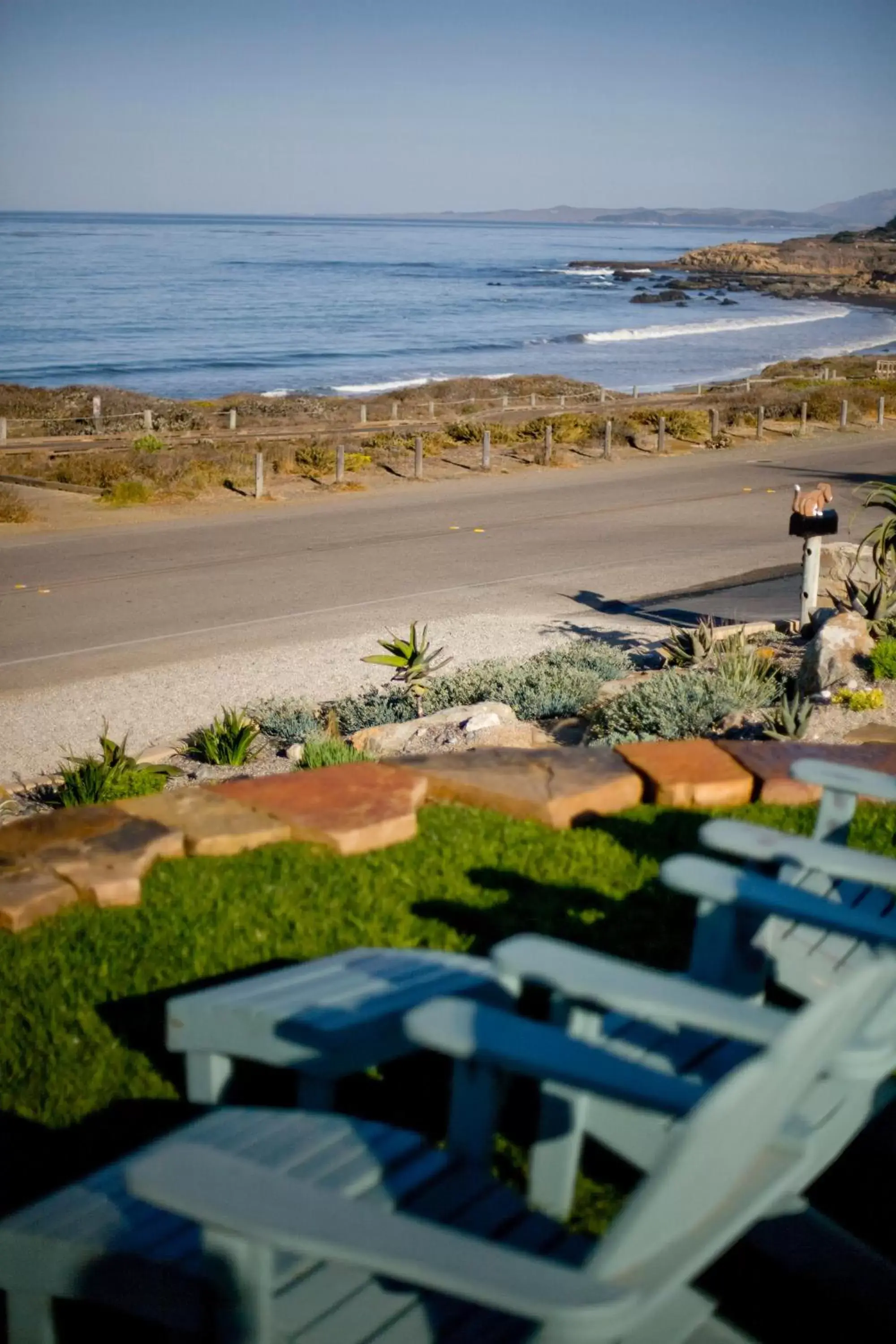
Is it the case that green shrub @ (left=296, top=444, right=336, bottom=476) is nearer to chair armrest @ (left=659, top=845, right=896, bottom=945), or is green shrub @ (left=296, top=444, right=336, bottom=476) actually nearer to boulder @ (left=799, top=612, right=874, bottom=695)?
boulder @ (left=799, top=612, right=874, bottom=695)

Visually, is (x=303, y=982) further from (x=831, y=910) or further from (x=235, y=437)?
(x=235, y=437)

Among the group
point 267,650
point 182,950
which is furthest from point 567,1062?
point 267,650

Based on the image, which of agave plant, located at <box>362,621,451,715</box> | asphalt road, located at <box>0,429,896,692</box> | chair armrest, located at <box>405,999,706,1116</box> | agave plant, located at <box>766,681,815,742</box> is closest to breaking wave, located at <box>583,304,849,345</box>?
asphalt road, located at <box>0,429,896,692</box>

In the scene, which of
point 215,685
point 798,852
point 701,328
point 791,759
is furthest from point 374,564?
point 701,328

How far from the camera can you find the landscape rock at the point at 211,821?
4250 millimetres

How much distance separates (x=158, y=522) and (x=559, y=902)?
15.6 m

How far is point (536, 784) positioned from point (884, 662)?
3.61m

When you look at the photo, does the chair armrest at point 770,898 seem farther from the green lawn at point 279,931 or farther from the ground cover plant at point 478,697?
the ground cover plant at point 478,697

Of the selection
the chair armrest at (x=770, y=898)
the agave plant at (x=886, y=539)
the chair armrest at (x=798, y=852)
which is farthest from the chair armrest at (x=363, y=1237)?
the agave plant at (x=886, y=539)

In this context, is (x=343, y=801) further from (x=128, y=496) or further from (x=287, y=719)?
(x=128, y=496)

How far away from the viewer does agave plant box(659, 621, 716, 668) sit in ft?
29.1

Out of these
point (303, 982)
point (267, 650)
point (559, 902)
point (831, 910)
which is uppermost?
point (831, 910)

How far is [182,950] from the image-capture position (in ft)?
12.2

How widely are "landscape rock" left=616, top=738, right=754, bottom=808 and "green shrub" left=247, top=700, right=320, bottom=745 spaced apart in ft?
Answer: 11.1
